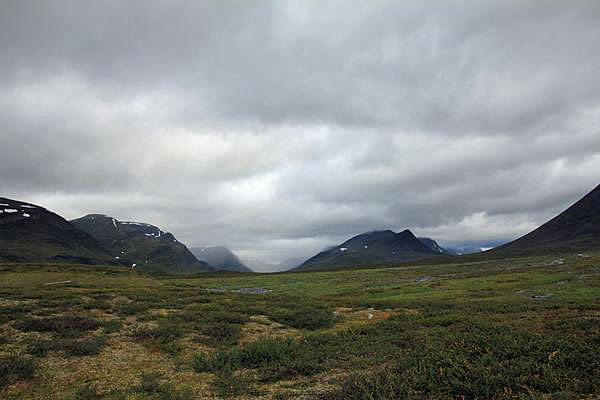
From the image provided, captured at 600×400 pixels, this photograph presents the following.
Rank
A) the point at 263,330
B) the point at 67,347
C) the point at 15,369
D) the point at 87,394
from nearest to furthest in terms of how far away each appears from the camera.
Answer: the point at 87,394 < the point at 15,369 < the point at 67,347 < the point at 263,330

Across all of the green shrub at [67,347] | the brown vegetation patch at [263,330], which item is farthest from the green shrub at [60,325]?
the brown vegetation patch at [263,330]

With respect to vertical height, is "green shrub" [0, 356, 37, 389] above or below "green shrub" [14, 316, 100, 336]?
below

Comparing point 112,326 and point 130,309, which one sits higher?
point 130,309

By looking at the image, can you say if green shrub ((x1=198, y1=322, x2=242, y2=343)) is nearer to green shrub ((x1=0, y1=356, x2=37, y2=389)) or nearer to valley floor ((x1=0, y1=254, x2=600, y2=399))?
valley floor ((x1=0, y1=254, x2=600, y2=399))

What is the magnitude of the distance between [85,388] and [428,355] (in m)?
14.3

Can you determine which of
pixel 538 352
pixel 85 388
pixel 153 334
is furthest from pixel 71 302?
pixel 538 352

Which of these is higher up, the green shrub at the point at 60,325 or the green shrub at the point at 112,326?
the green shrub at the point at 60,325

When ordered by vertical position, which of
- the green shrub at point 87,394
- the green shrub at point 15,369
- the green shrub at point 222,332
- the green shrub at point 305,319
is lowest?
the green shrub at point 305,319

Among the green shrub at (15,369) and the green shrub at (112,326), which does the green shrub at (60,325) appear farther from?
the green shrub at (15,369)

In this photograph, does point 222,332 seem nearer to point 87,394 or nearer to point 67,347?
point 67,347

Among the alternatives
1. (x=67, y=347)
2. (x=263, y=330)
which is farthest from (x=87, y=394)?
(x=263, y=330)

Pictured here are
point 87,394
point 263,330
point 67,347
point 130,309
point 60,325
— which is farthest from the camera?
point 130,309

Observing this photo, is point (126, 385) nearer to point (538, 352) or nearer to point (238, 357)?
point (238, 357)

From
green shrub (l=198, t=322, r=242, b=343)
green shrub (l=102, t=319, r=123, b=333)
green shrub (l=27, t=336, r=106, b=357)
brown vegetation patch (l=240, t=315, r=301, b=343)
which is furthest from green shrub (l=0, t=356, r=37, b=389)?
brown vegetation patch (l=240, t=315, r=301, b=343)
